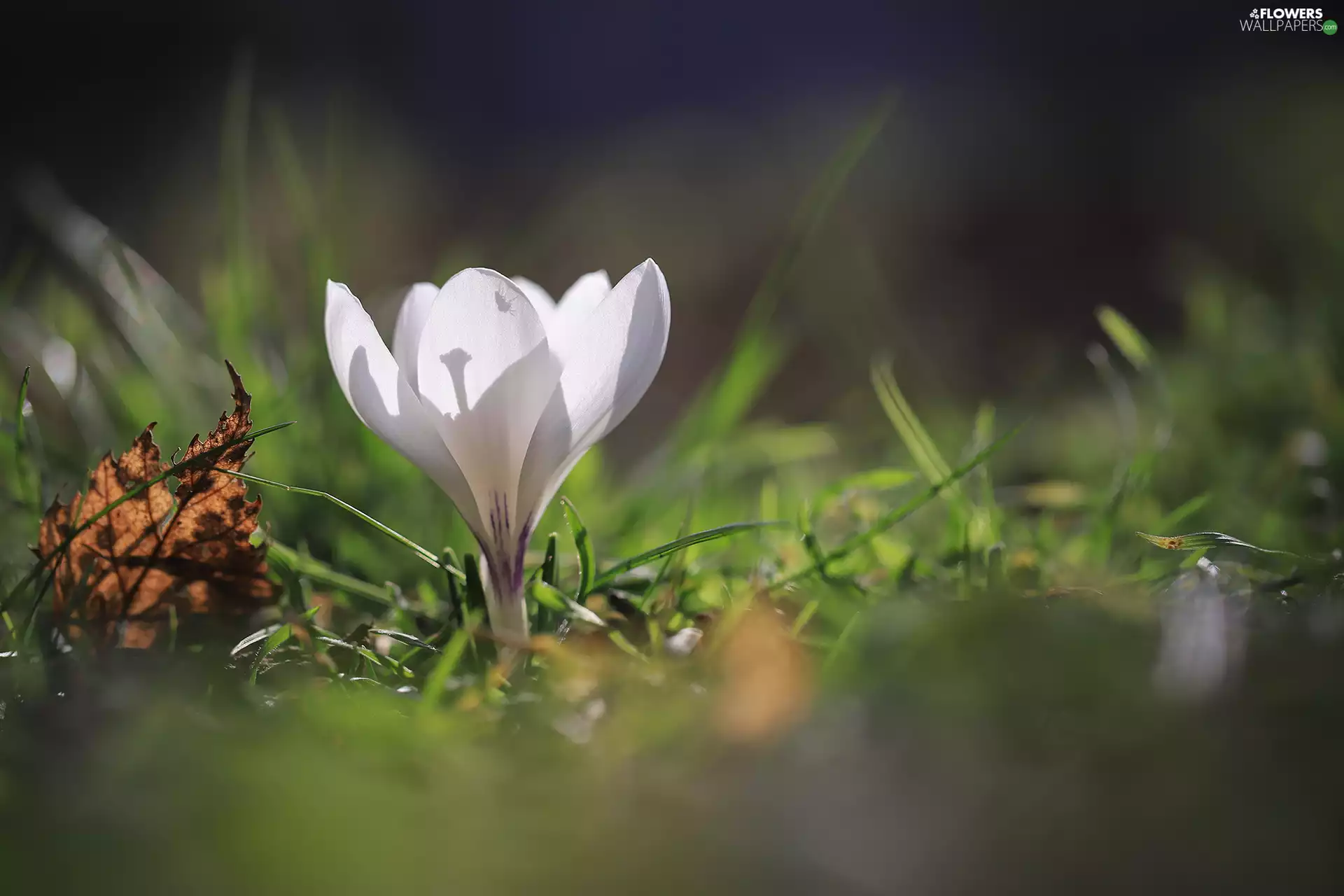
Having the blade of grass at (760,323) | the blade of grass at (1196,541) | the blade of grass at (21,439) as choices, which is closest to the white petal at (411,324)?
the blade of grass at (21,439)

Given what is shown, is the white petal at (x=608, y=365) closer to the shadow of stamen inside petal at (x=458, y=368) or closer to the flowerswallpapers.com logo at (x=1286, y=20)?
the shadow of stamen inside petal at (x=458, y=368)

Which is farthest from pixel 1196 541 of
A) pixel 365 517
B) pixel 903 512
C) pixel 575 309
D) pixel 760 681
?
pixel 365 517

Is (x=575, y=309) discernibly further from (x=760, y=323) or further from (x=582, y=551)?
(x=760, y=323)

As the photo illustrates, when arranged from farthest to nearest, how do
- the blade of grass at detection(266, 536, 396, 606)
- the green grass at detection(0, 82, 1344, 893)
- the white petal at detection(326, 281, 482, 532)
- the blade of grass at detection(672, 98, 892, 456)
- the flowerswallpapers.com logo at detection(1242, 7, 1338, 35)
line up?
the flowerswallpapers.com logo at detection(1242, 7, 1338, 35)
the blade of grass at detection(672, 98, 892, 456)
the blade of grass at detection(266, 536, 396, 606)
the white petal at detection(326, 281, 482, 532)
the green grass at detection(0, 82, 1344, 893)

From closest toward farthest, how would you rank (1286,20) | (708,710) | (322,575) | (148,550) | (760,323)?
(708,710), (148,550), (322,575), (760,323), (1286,20)

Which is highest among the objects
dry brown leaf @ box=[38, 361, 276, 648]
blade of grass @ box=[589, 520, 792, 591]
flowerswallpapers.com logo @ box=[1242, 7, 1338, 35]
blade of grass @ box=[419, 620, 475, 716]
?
flowerswallpapers.com logo @ box=[1242, 7, 1338, 35]

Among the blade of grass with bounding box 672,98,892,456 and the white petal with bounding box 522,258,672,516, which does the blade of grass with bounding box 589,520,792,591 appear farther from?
the blade of grass with bounding box 672,98,892,456

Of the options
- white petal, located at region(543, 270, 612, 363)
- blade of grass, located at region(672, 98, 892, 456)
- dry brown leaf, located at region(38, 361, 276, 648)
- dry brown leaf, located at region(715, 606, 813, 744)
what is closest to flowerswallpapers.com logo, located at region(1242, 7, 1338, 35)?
blade of grass, located at region(672, 98, 892, 456)
